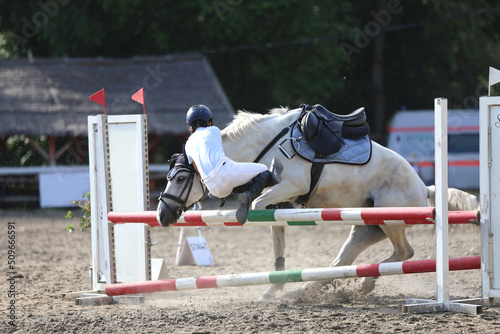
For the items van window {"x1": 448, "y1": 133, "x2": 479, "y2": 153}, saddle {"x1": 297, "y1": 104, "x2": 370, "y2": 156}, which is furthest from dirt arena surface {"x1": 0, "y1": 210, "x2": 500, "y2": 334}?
van window {"x1": 448, "y1": 133, "x2": 479, "y2": 153}

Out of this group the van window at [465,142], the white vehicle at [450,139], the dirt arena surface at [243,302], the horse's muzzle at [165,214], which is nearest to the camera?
the dirt arena surface at [243,302]

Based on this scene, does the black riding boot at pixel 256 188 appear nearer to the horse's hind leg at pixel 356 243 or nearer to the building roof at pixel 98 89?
the horse's hind leg at pixel 356 243

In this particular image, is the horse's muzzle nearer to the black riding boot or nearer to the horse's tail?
the black riding boot

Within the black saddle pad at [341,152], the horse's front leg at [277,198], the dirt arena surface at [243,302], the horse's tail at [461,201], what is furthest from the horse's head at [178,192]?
the horse's tail at [461,201]

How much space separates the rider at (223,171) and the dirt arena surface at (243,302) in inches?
30.2

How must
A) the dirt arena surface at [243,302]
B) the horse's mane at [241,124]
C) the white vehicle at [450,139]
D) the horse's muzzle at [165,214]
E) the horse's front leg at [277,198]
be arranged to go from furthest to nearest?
the white vehicle at [450,139] → the horse's mane at [241,124] → the horse's front leg at [277,198] → the horse's muzzle at [165,214] → the dirt arena surface at [243,302]

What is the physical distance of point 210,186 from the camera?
4.66m

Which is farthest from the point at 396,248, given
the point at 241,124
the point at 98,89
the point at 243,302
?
the point at 98,89

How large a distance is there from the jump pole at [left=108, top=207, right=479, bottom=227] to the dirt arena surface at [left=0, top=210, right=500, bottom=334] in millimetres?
619

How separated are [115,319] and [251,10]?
16.9 m

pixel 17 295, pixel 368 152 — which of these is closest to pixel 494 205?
pixel 368 152

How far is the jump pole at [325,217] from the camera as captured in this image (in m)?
4.55

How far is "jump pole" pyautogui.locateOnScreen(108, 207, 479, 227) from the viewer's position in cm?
455

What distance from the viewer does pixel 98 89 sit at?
19.9m
